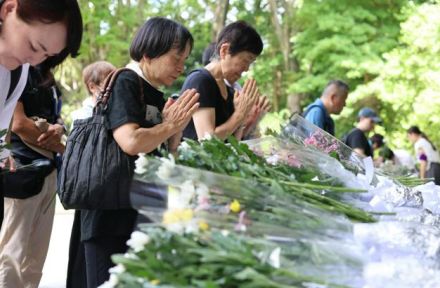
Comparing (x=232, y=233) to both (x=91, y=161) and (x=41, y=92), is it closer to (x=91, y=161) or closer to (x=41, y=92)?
(x=91, y=161)

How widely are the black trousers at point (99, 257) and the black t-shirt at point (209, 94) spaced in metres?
1.11

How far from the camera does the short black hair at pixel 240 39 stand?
4012 mm

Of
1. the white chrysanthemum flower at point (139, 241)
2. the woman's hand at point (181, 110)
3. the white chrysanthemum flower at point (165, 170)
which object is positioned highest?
the woman's hand at point (181, 110)

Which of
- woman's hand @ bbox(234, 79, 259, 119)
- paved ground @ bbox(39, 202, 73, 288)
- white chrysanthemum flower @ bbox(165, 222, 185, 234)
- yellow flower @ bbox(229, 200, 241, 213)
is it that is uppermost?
woman's hand @ bbox(234, 79, 259, 119)

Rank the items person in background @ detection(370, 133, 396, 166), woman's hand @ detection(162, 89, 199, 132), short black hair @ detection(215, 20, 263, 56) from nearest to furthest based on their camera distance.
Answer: woman's hand @ detection(162, 89, 199, 132)
short black hair @ detection(215, 20, 263, 56)
person in background @ detection(370, 133, 396, 166)

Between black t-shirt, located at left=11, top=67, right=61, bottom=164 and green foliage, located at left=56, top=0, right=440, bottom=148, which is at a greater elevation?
green foliage, located at left=56, top=0, right=440, bottom=148

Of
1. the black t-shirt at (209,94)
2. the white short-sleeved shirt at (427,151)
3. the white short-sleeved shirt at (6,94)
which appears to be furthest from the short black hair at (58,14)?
the white short-sleeved shirt at (427,151)

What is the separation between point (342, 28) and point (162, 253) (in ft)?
54.9

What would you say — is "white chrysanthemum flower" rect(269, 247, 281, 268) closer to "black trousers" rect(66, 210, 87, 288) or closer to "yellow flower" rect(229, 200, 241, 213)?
"yellow flower" rect(229, 200, 241, 213)

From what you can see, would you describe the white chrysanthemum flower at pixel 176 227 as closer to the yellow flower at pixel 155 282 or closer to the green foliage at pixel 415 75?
the yellow flower at pixel 155 282

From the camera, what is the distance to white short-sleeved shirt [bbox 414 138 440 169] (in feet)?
41.9

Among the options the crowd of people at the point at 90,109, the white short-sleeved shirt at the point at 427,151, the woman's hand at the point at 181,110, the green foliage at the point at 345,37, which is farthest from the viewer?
the green foliage at the point at 345,37

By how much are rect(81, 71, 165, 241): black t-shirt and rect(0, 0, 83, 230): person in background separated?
1.28 feet

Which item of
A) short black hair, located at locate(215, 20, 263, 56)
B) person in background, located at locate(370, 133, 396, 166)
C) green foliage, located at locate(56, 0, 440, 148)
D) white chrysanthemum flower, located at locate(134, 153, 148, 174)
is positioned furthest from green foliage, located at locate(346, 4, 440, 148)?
white chrysanthemum flower, located at locate(134, 153, 148, 174)
